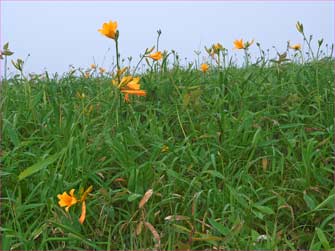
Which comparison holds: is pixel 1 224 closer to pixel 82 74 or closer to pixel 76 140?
pixel 76 140

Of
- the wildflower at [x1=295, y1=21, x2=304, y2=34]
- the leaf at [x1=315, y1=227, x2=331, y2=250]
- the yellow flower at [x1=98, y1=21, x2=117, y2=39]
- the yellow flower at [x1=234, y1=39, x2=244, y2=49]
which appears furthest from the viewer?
the yellow flower at [x1=234, y1=39, x2=244, y2=49]

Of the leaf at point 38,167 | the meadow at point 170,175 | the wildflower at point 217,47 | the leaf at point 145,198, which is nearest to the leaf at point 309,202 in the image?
the meadow at point 170,175

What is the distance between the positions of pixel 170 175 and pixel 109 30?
2.00 feet

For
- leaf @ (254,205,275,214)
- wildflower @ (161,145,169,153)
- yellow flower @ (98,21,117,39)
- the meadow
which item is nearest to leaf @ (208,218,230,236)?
the meadow

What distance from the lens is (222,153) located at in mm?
1905

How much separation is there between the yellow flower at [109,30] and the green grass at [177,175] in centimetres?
28

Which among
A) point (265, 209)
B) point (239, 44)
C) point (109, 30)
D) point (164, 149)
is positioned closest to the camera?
point (265, 209)

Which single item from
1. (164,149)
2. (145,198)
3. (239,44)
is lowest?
(145,198)

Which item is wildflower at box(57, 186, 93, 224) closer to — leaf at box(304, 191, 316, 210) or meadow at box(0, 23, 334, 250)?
meadow at box(0, 23, 334, 250)

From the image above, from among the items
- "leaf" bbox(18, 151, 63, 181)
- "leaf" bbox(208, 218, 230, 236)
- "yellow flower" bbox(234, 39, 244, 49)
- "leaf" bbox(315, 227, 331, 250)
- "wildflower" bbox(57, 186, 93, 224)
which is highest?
"yellow flower" bbox(234, 39, 244, 49)

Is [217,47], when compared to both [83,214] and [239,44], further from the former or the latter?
[83,214]

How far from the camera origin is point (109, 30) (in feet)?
5.94

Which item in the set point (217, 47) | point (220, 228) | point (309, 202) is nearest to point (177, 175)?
point (220, 228)

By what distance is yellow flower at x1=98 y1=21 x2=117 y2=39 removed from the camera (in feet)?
5.94
